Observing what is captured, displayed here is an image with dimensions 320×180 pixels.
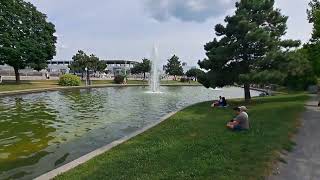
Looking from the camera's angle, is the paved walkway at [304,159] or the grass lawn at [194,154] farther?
the paved walkway at [304,159]

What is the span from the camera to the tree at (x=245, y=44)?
2798 cm

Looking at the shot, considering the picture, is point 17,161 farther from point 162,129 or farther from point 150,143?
point 162,129

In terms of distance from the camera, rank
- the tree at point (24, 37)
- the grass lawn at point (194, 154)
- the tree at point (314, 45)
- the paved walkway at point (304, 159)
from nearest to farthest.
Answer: the grass lawn at point (194, 154) → the paved walkway at point (304, 159) → the tree at point (314, 45) → the tree at point (24, 37)

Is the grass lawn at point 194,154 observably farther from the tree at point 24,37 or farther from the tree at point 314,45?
the tree at point 24,37

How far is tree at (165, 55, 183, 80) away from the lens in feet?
407

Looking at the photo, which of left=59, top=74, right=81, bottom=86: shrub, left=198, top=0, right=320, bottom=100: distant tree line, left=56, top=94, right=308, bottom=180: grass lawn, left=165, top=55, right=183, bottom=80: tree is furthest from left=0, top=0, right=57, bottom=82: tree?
left=165, top=55, right=183, bottom=80: tree

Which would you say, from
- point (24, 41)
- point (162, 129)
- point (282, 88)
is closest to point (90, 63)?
point (24, 41)

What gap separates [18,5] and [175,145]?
Answer: 5490cm

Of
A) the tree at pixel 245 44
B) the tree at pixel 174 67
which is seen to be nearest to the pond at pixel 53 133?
the tree at pixel 245 44

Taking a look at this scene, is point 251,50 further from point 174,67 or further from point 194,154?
point 174,67

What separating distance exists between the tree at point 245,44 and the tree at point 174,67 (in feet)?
307

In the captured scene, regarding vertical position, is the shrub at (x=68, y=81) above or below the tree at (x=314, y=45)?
below

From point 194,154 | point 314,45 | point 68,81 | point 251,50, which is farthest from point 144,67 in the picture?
point 194,154

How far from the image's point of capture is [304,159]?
11.0 meters
